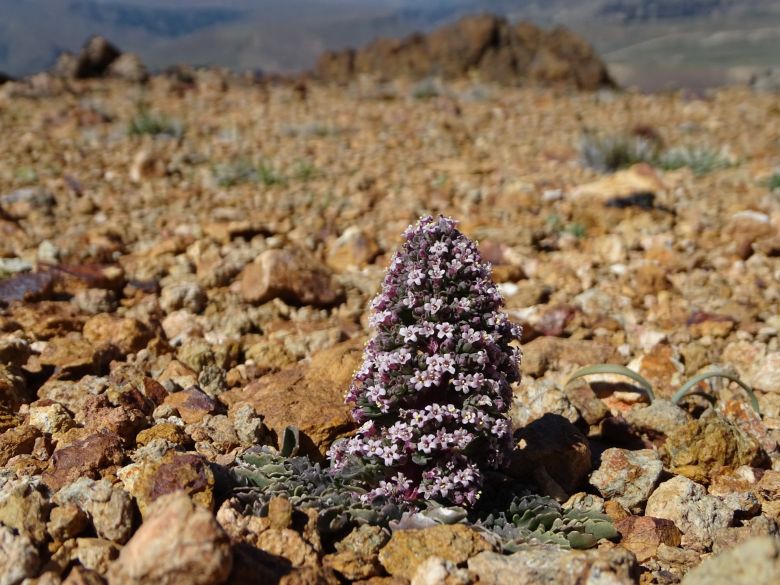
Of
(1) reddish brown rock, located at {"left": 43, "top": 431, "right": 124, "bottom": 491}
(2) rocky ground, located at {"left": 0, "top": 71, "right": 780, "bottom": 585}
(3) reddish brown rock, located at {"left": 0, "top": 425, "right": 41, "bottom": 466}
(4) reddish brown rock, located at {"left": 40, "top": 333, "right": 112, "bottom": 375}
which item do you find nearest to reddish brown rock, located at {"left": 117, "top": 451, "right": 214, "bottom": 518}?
(2) rocky ground, located at {"left": 0, "top": 71, "right": 780, "bottom": 585}

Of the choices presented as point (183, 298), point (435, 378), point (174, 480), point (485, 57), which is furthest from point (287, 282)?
point (485, 57)

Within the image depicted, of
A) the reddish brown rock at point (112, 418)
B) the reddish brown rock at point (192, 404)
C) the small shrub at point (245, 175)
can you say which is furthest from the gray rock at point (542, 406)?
the small shrub at point (245, 175)

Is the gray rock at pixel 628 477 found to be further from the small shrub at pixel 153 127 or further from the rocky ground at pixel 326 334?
the small shrub at pixel 153 127

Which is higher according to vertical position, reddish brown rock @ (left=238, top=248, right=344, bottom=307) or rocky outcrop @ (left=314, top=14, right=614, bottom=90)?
rocky outcrop @ (left=314, top=14, right=614, bottom=90)

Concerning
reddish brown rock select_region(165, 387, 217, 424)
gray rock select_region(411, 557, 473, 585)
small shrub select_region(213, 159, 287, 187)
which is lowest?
gray rock select_region(411, 557, 473, 585)

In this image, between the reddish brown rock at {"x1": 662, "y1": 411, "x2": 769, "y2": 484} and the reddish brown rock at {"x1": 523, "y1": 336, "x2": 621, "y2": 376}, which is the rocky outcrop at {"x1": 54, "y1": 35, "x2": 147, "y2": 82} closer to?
the reddish brown rock at {"x1": 523, "y1": 336, "x2": 621, "y2": 376}

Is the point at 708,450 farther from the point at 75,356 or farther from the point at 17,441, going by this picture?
the point at 75,356

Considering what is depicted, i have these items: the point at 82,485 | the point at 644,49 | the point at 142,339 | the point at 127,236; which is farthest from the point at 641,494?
the point at 644,49
